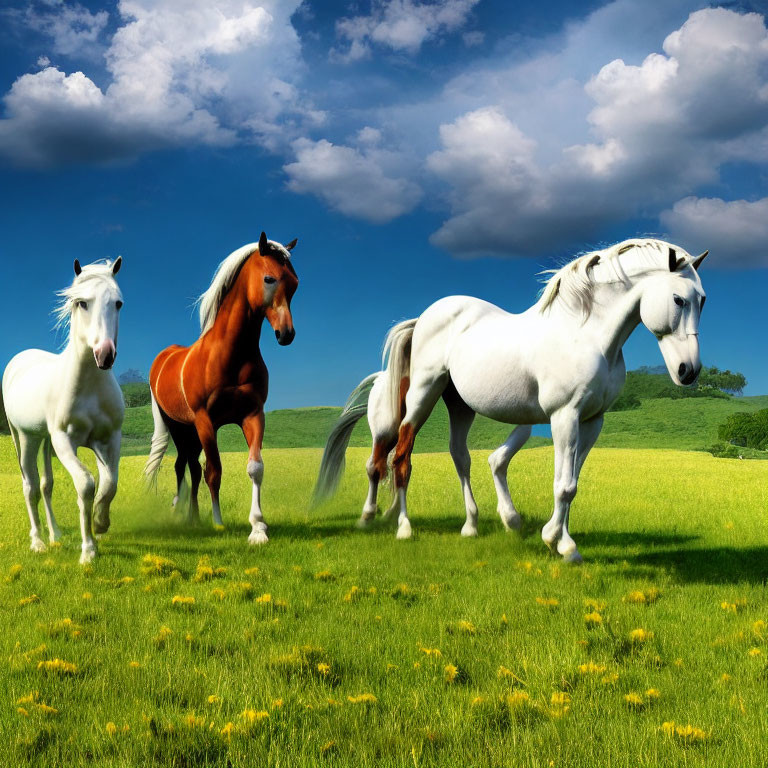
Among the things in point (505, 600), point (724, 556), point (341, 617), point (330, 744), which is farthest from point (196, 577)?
point (724, 556)

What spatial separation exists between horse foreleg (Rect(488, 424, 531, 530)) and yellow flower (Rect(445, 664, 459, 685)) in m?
4.38

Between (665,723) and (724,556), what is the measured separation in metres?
A: 5.23

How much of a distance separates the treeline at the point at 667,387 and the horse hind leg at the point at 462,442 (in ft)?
104

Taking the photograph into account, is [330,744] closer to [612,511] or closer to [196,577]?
[196,577]

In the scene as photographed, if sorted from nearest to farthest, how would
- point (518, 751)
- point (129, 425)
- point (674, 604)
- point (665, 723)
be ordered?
point (518, 751) → point (665, 723) → point (674, 604) → point (129, 425)

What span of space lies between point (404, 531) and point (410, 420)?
4.58 ft

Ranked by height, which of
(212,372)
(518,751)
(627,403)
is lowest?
(518,751)

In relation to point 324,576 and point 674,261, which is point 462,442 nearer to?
point 324,576

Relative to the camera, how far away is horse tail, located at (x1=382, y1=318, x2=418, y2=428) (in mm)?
9375

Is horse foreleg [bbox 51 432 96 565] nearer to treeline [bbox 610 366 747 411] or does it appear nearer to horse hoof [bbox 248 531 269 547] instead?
horse hoof [bbox 248 531 269 547]

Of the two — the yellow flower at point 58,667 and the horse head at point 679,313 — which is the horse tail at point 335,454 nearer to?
the horse head at point 679,313

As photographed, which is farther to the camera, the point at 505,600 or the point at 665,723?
the point at 505,600

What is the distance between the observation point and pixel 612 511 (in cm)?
1125

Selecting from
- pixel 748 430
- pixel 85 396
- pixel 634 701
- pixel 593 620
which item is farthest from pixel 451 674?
pixel 748 430
